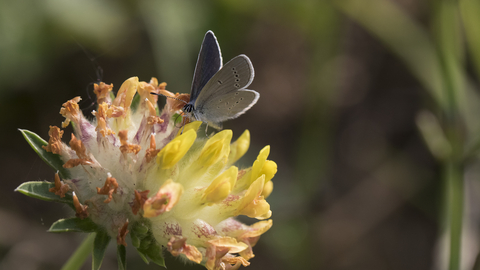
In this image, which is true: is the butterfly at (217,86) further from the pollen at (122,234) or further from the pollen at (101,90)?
the pollen at (122,234)

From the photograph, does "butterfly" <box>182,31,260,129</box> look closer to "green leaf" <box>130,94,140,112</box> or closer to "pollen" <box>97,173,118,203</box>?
"green leaf" <box>130,94,140,112</box>

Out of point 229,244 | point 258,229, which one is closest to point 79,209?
point 229,244

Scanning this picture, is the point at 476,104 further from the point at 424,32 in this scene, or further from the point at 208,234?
the point at 208,234

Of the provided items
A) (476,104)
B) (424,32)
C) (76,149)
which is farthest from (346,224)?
(76,149)

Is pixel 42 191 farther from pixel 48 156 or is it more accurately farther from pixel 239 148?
pixel 239 148

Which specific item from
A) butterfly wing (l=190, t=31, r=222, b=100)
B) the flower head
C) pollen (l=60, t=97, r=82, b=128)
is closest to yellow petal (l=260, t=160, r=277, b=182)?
the flower head

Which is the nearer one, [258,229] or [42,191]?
[42,191]

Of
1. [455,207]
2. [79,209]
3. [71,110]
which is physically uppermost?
[71,110]
